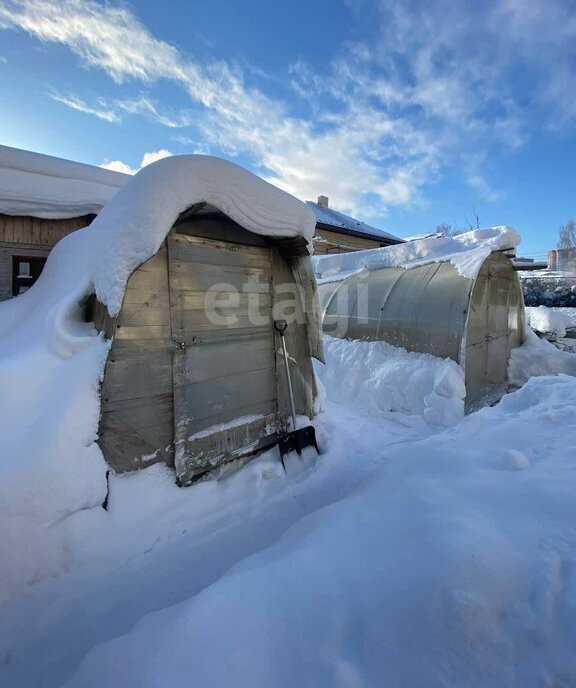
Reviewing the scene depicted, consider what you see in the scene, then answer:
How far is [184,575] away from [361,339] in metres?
5.80

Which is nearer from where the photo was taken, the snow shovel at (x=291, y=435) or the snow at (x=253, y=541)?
the snow at (x=253, y=541)

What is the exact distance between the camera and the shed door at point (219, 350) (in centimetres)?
330

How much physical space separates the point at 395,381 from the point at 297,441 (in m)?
2.80

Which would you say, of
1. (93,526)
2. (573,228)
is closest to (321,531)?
(93,526)

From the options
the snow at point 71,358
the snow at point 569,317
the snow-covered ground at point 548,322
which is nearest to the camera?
the snow at point 71,358

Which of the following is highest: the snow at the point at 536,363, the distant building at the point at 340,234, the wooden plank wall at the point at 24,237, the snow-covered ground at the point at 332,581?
the distant building at the point at 340,234

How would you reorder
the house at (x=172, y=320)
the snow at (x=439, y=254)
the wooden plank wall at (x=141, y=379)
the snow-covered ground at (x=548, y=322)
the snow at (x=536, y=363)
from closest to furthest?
the house at (x=172, y=320), the wooden plank wall at (x=141, y=379), the snow at (x=439, y=254), the snow at (x=536, y=363), the snow-covered ground at (x=548, y=322)

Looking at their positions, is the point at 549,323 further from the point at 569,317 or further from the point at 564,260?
the point at 564,260

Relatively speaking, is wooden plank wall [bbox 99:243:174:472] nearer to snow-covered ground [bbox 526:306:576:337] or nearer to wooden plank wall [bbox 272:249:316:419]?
wooden plank wall [bbox 272:249:316:419]

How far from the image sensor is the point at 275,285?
13.8 feet

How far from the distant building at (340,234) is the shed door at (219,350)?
11.3m
